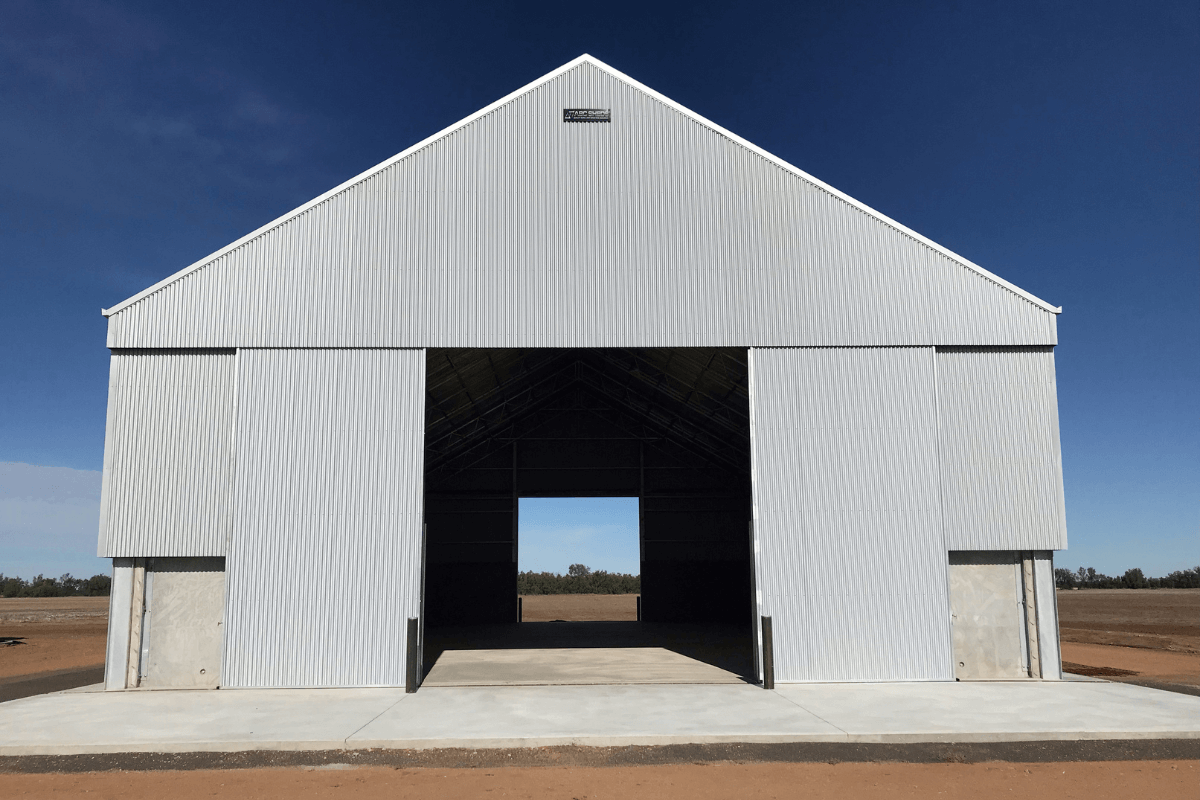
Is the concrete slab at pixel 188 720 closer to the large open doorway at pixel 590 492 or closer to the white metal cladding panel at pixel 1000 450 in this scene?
the white metal cladding panel at pixel 1000 450

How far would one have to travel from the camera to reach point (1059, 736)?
11.8 meters

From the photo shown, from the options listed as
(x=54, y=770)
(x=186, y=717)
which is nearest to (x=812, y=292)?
(x=186, y=717)

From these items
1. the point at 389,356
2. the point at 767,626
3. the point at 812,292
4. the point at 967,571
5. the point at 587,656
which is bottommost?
the point at 587,656

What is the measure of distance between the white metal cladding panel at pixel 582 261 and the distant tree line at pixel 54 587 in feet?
206

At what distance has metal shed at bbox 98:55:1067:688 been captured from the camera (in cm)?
1631

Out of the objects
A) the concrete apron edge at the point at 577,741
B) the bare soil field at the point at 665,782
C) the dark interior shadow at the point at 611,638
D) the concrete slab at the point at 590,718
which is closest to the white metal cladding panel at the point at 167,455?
the concrete apron edge at the point at 577,741

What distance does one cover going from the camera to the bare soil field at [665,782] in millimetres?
9562

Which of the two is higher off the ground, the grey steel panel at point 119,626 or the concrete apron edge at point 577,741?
the grey steel panel at point 119,626

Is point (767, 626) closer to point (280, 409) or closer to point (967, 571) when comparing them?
point (967, 571)

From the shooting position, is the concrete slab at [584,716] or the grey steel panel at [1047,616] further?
the grey steel panel at [1047,616]

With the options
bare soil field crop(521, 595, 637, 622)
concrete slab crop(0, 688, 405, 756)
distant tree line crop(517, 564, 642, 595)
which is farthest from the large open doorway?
distant tree line crop(517, 564, 642, 595)

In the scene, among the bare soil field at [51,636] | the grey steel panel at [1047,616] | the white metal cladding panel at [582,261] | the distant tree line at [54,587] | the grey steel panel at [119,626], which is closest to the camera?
the grey steel panel at [119,626]

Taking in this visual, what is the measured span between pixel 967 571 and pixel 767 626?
5092mm

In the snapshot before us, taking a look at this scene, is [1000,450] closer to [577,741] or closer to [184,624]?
[577,741]
